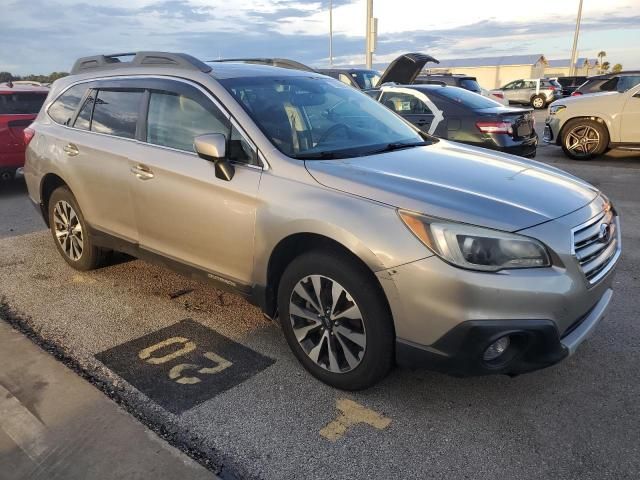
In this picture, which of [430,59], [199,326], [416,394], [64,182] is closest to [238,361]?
[199,326]

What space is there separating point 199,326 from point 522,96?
31.6 meters

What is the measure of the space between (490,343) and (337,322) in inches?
31.6

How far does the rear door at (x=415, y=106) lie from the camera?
8.89 m

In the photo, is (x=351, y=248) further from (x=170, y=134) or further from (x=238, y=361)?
(x=170, y=134)

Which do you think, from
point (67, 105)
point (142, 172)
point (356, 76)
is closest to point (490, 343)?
point (142, 172)

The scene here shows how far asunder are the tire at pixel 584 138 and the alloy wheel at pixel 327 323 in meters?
9.42

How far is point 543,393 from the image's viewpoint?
299 centimetres

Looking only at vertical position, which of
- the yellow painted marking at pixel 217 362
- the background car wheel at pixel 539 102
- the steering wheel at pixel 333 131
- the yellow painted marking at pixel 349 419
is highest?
the steering wheel at pixel 333 131

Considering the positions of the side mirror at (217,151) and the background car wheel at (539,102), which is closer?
the side mirror at (217,151)

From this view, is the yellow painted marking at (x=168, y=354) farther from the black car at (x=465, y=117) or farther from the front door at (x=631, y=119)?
the front door at (x=631, y=119)

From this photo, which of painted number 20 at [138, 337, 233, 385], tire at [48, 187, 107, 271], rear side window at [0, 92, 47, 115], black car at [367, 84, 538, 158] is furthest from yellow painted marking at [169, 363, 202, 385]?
rear side window at [0, 92, 47, 115]

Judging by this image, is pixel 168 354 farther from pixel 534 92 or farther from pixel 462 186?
pixel 534 92

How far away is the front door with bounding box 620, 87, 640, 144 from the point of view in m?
9.92

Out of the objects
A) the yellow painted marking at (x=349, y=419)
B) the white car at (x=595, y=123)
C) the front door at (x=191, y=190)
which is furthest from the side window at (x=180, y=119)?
the white car at (x=595, y=123)
